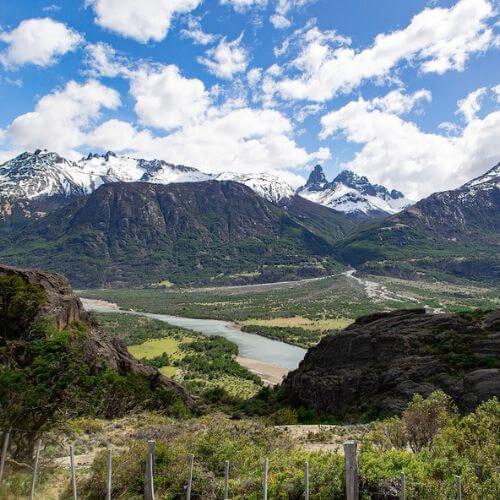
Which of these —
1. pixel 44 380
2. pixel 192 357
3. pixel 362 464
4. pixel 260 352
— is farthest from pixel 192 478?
pixel 260 352

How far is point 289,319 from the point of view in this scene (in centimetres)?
14588

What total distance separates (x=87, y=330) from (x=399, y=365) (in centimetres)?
2666

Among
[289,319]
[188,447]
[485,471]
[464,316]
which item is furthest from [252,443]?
[289,319]

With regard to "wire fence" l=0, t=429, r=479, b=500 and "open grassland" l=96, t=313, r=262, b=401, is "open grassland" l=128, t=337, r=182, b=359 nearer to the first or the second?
"open grassland" l=96, t=313, r=262, b=401

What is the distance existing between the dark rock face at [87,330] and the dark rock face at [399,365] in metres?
12.9

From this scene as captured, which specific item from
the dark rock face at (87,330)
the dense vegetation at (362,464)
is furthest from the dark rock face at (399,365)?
the dark rock face at (87,330)

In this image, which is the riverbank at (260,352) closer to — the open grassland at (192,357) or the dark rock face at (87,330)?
the open grassland at (192,357)

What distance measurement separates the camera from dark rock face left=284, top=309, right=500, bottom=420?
30547mm

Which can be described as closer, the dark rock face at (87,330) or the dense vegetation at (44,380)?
the dense vegetation at (44,380)

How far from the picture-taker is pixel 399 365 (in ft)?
117

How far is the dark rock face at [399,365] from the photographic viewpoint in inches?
1203

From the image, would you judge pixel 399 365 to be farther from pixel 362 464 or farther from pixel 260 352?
pixel 260 352

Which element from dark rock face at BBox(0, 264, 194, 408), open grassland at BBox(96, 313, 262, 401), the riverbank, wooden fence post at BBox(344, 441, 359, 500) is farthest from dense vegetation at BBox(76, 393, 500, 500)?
the riverbank

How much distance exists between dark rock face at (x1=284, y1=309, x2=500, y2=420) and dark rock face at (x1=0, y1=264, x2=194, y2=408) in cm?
1291
